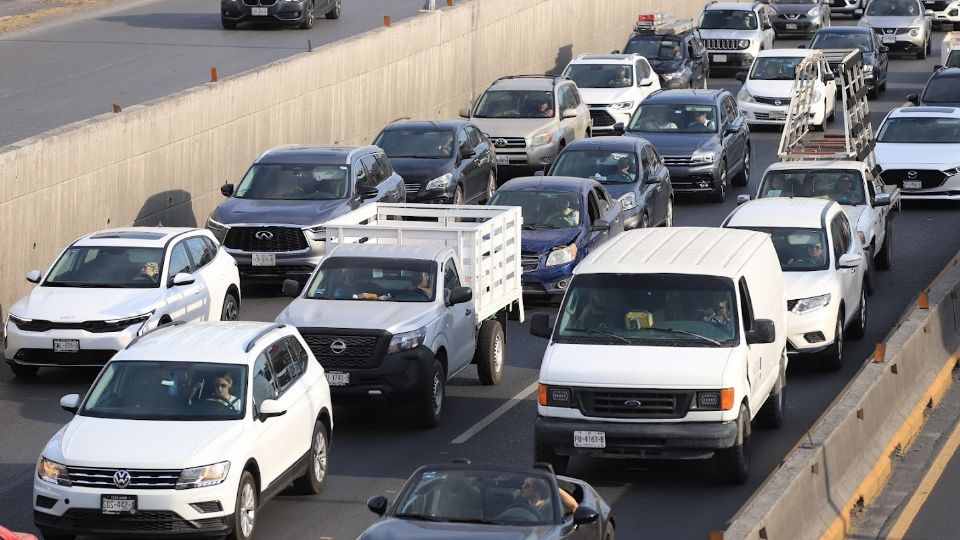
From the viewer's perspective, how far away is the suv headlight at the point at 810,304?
20.5 m

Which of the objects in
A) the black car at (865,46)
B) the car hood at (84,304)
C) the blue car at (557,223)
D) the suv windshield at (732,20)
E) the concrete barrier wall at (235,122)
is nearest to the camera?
the car hood at (84,304)

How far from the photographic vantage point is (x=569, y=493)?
509 inches

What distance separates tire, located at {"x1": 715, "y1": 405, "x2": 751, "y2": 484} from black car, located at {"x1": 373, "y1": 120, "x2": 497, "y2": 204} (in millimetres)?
13490

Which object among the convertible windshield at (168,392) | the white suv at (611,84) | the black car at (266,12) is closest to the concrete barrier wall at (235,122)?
the white suv at (611,84)

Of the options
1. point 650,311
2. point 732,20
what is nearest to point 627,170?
point 650,311

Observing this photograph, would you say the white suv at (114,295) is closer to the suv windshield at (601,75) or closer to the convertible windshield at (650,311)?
the convertible windshield at (650,311)

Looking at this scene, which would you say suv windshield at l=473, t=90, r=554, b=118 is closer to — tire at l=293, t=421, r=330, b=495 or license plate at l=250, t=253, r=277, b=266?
license plate at l=250, t=253, r=277, b=266

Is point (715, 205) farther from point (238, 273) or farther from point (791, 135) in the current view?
point (238, 273)

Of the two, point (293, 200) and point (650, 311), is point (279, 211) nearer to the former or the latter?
point (293, 200)

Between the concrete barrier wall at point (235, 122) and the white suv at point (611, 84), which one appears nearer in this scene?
the concrete barrier wall at point (235, 122)

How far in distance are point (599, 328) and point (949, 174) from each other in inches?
649

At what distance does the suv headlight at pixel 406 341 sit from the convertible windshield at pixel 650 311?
200 cm

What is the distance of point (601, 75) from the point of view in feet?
129

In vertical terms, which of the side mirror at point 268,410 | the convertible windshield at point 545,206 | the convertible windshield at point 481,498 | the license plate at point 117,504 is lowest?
the convertible windshield at point 545,206
